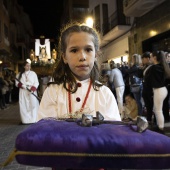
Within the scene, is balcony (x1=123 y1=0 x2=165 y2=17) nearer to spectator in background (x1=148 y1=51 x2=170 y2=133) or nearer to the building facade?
the building facade

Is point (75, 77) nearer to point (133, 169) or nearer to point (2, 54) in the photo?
point (133, 169)

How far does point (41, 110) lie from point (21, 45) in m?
36.7

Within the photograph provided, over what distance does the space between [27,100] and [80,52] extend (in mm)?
6971

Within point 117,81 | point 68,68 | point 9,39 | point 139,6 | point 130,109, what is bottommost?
point 130,109

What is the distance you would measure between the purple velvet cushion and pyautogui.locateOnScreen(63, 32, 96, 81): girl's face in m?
0.67

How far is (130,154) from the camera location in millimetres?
889

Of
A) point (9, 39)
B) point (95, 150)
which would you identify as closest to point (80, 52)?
point (95, 150)

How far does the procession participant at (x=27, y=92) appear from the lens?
7.93 m

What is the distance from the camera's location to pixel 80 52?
4.93ft

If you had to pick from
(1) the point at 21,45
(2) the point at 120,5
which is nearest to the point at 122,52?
(2) the point at 120,5

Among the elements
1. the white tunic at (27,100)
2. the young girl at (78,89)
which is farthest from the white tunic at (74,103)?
the white tunic at (27,100)

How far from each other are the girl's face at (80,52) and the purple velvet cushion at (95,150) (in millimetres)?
666

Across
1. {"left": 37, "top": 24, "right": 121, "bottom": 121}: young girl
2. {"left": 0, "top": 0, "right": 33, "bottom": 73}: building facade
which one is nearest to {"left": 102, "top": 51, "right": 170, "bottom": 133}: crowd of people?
{"left": 37, "top": 24, "right": 121, "bottom": 121}: young girl

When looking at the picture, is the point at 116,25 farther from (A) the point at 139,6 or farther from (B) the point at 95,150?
(B) the point at 95,150
